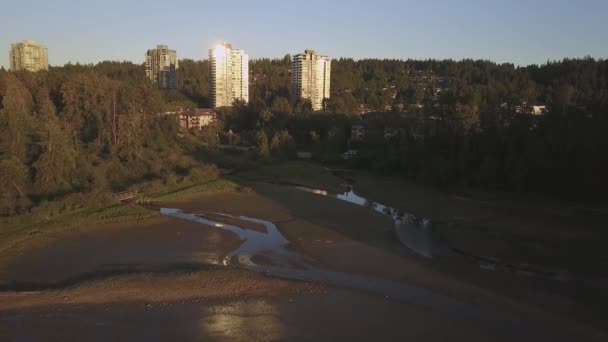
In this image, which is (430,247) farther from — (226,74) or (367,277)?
(226,74)

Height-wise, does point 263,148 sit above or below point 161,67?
below

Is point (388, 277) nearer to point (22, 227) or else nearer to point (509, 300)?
point (509, 300)

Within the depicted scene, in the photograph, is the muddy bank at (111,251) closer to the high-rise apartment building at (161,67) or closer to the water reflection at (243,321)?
the water reflection at (243,321)

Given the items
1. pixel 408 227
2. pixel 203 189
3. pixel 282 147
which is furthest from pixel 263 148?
pixel 408 227

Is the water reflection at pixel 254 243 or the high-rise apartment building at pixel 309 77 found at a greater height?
the high-rise apartment building at pixel 309 77

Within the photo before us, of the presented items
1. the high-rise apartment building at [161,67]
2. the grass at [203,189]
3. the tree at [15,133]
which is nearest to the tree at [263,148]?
the grass at [203,189]

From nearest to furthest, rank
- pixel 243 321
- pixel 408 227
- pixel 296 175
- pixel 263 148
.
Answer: pixel 243 321, pixel 408 227, pixel 296 175, pixel 263 148

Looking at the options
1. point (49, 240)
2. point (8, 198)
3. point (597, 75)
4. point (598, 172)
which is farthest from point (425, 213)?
point (597, 75)
